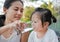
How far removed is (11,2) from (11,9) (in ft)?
0.20

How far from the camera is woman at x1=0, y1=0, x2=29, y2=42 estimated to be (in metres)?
1.01

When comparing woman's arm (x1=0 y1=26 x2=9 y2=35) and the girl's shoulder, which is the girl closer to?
the girl's shoulder

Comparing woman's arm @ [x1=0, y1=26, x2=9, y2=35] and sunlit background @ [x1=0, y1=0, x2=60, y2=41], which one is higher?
sunlit background @ [x1=0, y1=0, x2=60, y2=41]

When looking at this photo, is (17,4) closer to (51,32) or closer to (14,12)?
(14,12)

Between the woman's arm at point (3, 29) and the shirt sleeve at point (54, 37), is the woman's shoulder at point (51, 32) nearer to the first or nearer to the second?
the shirt sleeve at point (54, 37)

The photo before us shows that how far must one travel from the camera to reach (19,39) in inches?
41.4

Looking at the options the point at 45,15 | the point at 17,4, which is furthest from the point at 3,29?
the point at 45,15

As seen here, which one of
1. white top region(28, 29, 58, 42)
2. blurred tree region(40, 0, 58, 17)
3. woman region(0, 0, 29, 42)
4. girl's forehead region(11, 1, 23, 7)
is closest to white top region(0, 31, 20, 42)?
woman region(0, 0, 29, 42)

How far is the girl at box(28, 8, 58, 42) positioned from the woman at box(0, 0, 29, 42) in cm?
11

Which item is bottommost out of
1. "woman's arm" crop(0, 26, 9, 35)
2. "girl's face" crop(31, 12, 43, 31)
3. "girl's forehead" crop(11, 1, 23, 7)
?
"woman's arm" crop(0, 26, 9, 35)

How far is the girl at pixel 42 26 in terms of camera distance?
3.31 feet

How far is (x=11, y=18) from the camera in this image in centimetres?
101

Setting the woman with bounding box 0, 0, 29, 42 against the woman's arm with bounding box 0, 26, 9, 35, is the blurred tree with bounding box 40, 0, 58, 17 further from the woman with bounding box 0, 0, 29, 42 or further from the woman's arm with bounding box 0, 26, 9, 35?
the woman's arm with bounding box 0, 26, 9, 35

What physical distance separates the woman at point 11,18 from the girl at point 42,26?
110 millimetres
